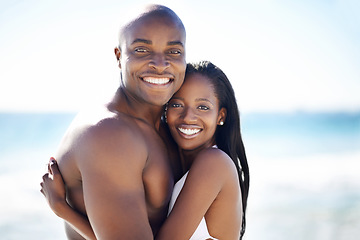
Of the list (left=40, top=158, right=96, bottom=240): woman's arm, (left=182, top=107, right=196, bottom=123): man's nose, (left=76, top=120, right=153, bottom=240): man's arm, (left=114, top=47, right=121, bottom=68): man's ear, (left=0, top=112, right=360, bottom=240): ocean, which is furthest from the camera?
(left=0, top=112, right=360, bottom=240): ocean

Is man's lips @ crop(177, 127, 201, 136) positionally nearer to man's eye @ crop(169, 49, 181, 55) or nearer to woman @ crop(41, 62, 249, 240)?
woman @ crop(41, 62, 249, 240)

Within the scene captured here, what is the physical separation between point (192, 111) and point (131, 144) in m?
0.77

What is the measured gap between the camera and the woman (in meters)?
2.25

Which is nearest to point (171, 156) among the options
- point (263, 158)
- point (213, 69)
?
point (213, 69)

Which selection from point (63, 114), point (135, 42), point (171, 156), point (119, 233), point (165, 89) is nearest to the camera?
point (119, 233)

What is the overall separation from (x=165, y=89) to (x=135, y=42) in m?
0.33

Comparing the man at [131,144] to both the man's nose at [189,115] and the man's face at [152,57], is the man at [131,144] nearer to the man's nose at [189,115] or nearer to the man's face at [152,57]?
the man's face at [152,57]

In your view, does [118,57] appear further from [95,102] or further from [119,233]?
[119,233]

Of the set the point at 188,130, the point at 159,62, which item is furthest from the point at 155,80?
the point at 188,130

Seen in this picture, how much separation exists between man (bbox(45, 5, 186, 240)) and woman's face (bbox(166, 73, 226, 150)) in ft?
0.40

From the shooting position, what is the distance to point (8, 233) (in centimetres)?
763

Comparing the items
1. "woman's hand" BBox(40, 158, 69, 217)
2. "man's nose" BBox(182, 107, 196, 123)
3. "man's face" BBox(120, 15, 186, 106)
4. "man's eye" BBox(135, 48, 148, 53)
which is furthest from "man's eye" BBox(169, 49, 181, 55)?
"woman's hand" BBox(40, 158, 69, 217)

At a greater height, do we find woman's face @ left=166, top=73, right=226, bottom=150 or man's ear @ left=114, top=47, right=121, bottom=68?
man's ear @ left=114, top=47, right=121, bottom=68

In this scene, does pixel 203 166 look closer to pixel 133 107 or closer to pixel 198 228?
pixel 198 228
